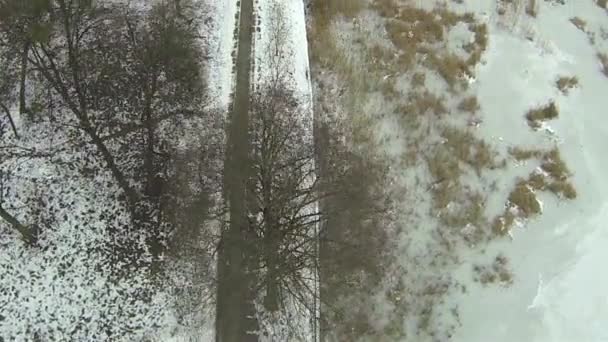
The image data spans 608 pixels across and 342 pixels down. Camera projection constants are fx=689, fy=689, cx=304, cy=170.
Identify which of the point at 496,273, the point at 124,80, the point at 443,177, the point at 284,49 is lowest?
the point at 496,273

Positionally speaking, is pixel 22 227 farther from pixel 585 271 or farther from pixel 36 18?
pixel 585 271

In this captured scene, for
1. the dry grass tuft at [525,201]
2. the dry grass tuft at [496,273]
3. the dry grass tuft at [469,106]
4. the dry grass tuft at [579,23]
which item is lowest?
the dry grass tuft at [496,273]

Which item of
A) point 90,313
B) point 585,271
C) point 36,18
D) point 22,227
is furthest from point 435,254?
point 36,18

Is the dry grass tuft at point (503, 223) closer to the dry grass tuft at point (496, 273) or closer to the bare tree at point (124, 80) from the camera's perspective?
the dry grass tuft at point (496, 273)

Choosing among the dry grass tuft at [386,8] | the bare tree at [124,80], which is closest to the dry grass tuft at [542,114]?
the dry grass tuft at [386,8]

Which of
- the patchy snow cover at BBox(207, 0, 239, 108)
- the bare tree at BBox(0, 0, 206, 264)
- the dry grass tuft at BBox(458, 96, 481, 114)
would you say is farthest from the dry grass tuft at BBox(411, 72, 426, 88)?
the bare tree at BBox(0, 0, 206, 264)

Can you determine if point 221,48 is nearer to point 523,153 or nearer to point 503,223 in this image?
point 523,153

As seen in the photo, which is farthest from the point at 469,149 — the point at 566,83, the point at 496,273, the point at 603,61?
the point at 603,61
